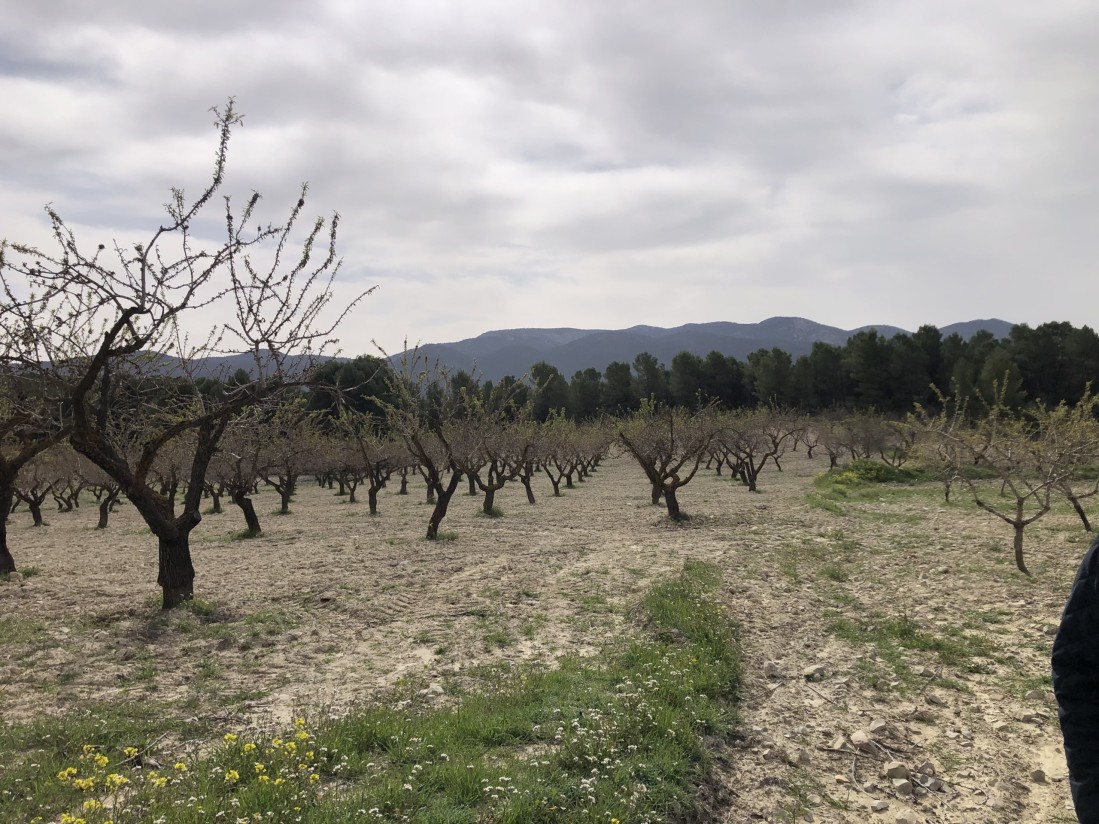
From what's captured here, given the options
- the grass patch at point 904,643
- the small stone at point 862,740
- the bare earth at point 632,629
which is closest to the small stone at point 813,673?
the bare earth at point 632,629

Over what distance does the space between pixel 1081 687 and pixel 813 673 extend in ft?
20.2

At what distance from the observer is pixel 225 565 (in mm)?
14328

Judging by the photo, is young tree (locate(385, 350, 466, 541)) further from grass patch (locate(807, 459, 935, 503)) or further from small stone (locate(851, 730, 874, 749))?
grass patch (locate(807, 459, 935, 503))

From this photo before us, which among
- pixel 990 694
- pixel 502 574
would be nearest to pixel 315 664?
pixel 502 574

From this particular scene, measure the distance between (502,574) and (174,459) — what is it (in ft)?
53.4

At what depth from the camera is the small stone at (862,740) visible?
5.93m

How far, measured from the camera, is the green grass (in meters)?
4.14

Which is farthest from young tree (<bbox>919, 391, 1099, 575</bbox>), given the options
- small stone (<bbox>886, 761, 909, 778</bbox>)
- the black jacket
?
the black jacket

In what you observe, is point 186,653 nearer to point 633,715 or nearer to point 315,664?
point 315,664

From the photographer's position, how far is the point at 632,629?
910 cm

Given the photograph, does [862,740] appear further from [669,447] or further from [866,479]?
[866,479]

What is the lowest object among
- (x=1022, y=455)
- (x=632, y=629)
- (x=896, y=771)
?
(x=896, y=771)


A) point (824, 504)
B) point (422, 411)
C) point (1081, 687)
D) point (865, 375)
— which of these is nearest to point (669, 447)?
point (824, 504)

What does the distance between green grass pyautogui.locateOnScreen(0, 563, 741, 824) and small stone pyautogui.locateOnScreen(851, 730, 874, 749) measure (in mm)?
1118
